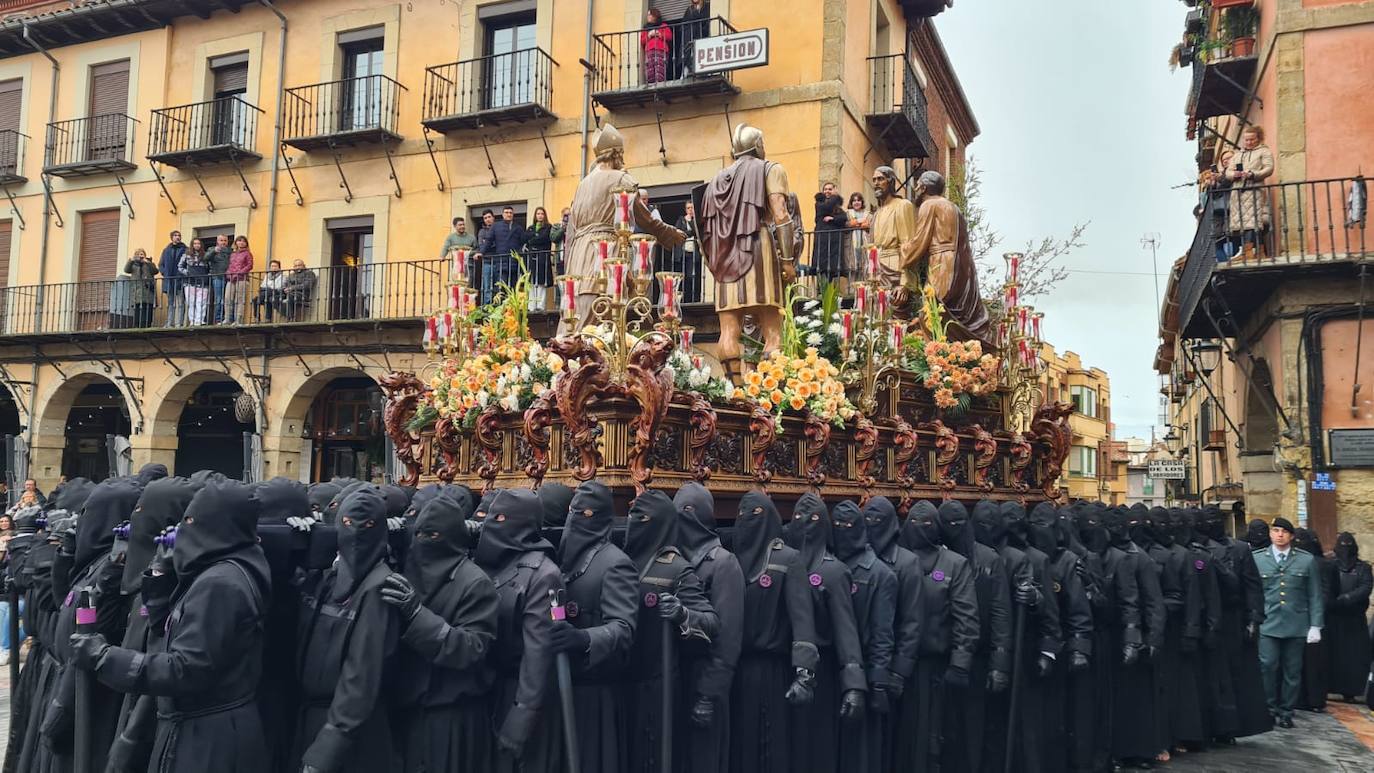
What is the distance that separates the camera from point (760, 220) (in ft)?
31.3

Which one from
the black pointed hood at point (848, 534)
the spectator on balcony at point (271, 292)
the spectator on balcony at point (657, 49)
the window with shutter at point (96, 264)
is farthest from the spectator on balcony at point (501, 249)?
the black pointed hood at point (848, 534)

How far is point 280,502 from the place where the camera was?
4934mm

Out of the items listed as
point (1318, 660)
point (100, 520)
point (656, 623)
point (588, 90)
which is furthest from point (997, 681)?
point (588, 90)

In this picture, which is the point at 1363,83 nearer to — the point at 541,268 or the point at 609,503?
the point at 541,268

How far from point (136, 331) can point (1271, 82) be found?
18.2m

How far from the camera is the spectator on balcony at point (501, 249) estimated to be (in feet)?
54.0

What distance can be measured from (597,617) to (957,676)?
2432 mm

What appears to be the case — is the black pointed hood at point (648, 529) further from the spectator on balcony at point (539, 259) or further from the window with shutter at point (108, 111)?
the window with shutter at point (108, 111)

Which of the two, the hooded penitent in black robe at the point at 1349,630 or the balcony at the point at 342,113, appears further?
the balcony at the point at 342,113

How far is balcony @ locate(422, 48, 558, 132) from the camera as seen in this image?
18.1 m

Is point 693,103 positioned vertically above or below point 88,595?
above

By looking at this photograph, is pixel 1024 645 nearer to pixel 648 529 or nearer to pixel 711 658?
pixel 711 658

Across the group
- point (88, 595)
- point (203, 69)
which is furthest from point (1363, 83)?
point (203, 69)

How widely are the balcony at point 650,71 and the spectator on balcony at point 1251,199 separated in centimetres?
692
